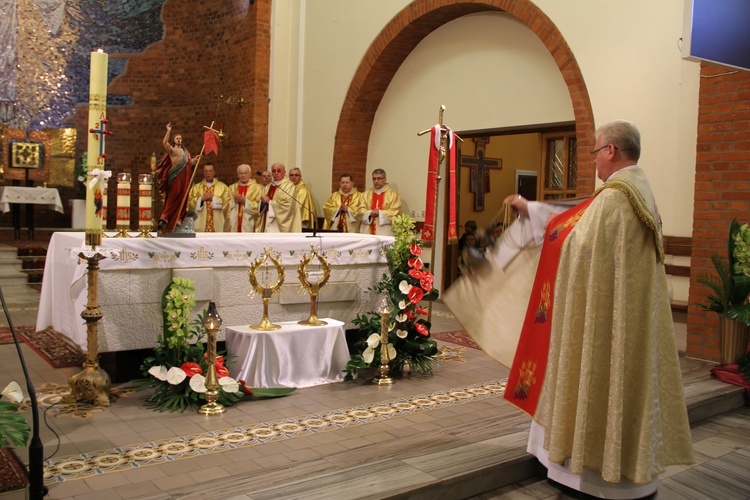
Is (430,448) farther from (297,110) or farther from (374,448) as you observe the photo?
(297,110)

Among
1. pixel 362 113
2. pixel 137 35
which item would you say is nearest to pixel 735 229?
pixel 362 113

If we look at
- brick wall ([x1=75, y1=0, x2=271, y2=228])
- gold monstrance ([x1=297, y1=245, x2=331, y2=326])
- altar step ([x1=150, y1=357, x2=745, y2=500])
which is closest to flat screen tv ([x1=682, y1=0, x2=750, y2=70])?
altar step ([x1=150, y1=357, x2=745, y2=500])

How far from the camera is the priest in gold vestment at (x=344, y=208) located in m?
10.1

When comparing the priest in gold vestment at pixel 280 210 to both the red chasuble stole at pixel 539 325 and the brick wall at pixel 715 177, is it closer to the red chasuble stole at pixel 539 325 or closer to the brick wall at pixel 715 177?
the brick wall at pixel 715 177

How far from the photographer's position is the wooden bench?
6.45m

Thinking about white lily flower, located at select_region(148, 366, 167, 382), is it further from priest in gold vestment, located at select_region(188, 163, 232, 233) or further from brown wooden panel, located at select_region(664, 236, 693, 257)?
priest in gold vestment, located at select_region(188, 163, 232, 233)

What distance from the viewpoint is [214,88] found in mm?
12836

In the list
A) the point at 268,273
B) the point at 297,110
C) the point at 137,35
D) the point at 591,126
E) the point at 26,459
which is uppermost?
the point at 137,35

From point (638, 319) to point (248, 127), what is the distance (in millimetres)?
9315

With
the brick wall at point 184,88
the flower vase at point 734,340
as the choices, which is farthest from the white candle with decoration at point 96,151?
the brick wall at point 184,88

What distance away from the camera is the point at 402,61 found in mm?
10438

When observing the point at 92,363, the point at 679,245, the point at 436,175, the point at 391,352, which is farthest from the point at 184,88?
the point at 92,363

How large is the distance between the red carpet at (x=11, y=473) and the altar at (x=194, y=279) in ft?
4.62

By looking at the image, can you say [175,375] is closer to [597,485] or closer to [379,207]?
[597,485]
